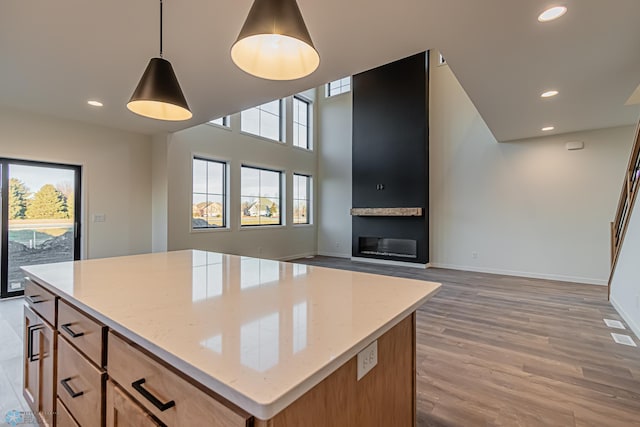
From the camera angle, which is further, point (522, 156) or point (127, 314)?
point (522, 156)

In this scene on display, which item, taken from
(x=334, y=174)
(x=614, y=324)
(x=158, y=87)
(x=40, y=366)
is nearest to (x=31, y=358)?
(x=40, y=366)

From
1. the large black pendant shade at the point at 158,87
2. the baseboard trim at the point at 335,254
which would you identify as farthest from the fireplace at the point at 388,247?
the large black pendant shade at the point at 158,87

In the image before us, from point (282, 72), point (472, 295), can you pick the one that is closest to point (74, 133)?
point (282, 72)

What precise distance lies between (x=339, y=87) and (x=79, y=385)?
28.6 feet

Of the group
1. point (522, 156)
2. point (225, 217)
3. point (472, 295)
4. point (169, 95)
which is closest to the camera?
point (169, 95)

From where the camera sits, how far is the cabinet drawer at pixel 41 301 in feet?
4.60

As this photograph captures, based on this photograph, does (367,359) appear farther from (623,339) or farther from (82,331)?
(623,339)

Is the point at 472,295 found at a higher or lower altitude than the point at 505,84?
lower

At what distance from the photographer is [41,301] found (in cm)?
152

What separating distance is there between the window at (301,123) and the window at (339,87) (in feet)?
2.60

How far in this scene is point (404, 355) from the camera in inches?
46.6

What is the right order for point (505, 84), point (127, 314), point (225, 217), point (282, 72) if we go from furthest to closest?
point (225, 217) < point (505, 84) < point (282, 72) < point (127, 314)

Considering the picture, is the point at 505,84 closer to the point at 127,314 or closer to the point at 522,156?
the point at 522,156

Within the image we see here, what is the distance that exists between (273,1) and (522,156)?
6165mm
